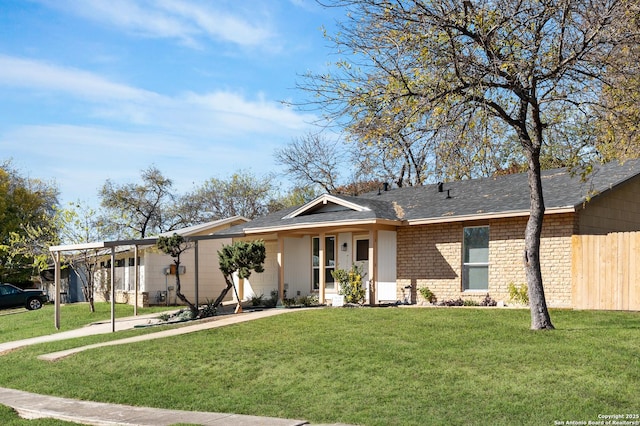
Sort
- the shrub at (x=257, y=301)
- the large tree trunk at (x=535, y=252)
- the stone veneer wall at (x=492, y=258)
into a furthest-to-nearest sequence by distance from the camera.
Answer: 1. the shrub at (x=257, y=301)
2. the stone veneer wall at (x=492, y=258)
3. the large tree trunk at (x=535, y=252)

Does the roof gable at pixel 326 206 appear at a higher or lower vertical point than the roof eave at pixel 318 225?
higher

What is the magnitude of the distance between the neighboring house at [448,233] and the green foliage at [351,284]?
42cm

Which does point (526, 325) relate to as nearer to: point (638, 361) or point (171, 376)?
point (638, 361)

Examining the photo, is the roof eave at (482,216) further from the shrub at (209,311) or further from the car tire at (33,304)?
the car tire at (33,304)

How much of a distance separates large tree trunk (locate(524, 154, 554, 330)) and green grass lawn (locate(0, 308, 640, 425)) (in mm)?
528

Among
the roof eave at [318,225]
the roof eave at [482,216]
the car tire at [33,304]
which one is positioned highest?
the roof eave at [482,216]

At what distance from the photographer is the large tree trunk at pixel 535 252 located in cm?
1441

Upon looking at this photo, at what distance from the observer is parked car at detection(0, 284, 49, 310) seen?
34.1 m

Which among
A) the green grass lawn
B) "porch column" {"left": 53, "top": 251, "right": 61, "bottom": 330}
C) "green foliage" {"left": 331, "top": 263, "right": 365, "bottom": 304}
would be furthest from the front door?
"porch column" {"left": 53, "top": 251, "right": 61, "bottom": 330}

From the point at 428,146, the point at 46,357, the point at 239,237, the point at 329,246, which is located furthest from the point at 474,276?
the point at 46,357

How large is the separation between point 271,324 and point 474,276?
6773 mm

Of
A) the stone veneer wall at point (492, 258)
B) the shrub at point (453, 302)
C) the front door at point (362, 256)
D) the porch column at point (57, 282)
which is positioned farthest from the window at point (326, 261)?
the porch column at point (57, 282)

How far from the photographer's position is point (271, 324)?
17.7 m

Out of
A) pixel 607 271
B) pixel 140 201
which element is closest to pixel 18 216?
pixel 140 201
